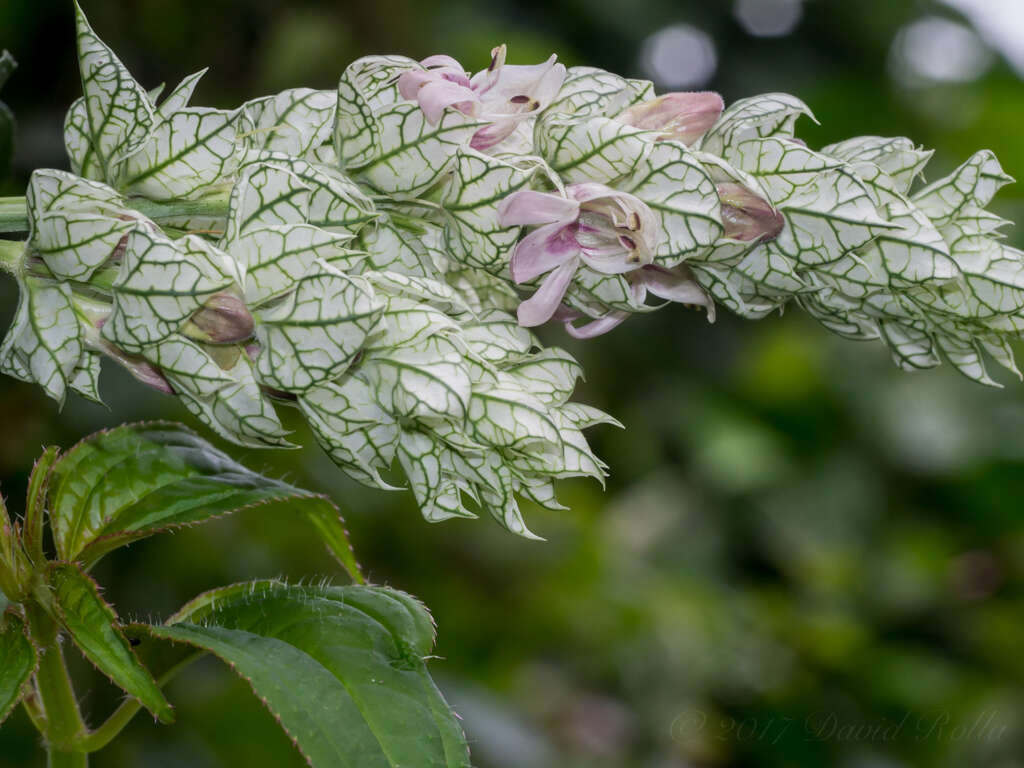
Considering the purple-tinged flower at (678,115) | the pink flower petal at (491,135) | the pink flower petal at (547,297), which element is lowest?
the pink flower petal at (547,297)

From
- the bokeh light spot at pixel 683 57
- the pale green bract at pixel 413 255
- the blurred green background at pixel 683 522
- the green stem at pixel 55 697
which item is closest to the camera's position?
the pale green bract at pixel 413 255

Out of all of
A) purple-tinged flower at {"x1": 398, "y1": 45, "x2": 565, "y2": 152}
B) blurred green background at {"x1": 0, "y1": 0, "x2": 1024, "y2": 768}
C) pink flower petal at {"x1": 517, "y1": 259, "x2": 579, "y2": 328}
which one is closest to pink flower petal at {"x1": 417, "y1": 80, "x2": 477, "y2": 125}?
purple-tinged flower at {"x1": 398, "y1": 45, "x2": 565, "y2": 152}

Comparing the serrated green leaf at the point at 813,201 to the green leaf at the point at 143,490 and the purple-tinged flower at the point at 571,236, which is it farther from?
the green leaf at the point at 143,490

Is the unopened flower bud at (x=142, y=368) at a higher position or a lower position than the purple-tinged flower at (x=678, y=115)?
lower

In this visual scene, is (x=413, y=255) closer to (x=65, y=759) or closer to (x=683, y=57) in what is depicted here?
(x=65, y=759)

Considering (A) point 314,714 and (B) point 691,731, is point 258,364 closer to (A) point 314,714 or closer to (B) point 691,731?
(A) point 314,714

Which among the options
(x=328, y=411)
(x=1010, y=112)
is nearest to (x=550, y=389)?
(x=328, y=411)

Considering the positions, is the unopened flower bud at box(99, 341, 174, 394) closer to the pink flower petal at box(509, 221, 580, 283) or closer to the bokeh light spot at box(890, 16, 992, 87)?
the pink flower petal at box(509, 221, 580, 283)

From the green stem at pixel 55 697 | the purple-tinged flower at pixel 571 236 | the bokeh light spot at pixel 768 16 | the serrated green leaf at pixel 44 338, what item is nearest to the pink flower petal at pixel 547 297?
the purple-tinged flower at pixel 571 236
